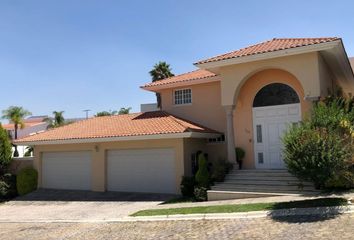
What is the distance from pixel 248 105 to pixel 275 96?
4.31ft

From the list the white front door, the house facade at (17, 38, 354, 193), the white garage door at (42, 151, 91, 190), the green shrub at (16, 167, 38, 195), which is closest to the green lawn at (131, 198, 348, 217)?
the house facade at (17, 38, 354, 193)

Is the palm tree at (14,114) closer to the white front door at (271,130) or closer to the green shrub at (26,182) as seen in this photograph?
the green shrub at (26,182)

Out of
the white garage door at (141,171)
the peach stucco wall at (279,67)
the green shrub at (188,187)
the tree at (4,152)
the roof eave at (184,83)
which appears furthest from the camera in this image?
the tree at (4,152)

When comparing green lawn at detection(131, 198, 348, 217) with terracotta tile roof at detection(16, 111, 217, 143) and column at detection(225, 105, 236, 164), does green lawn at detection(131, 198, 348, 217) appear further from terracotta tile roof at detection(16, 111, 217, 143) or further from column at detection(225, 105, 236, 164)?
terracotta tile roof at detection(16, 111, 217, 143)

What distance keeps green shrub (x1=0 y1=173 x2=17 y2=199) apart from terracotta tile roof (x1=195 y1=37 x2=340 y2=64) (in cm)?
1217

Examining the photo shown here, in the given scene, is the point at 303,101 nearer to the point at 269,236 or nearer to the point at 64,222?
the point at 269,236

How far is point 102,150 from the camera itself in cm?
2094

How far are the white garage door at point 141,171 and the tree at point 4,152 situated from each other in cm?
643

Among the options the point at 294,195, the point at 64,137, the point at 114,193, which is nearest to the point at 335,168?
the point at 294,195

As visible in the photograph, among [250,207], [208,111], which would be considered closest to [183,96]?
[208,111]

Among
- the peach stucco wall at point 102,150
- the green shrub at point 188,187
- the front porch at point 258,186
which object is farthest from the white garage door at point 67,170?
the front porch at point 258,186

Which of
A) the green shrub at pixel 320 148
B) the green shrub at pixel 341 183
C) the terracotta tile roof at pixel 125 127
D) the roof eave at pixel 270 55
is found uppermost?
the roof eave at pixel 270 55

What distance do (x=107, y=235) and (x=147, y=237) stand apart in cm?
131

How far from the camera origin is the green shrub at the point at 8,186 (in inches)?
851
